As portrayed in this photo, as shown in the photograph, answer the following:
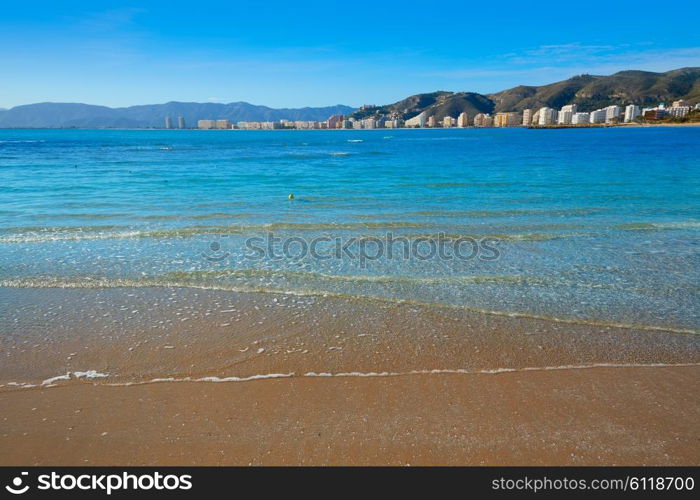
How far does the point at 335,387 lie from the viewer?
17.6 ft

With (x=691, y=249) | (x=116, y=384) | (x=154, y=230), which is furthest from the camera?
(x=154, y=230)

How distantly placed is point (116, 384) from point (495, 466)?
4417mm

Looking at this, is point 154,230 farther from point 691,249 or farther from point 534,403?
point 691,249

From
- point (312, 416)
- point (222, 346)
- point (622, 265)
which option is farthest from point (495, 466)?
point (622, 265)

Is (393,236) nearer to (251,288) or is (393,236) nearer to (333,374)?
(251,288)

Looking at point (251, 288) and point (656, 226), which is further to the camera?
point (656, 226)

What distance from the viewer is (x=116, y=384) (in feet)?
17.9

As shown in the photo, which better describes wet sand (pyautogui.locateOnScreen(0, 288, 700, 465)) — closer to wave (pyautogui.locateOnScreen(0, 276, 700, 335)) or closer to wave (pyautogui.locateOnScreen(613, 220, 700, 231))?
wave (pyautogui.locateOnScreen(0, 276, 700, 335))
